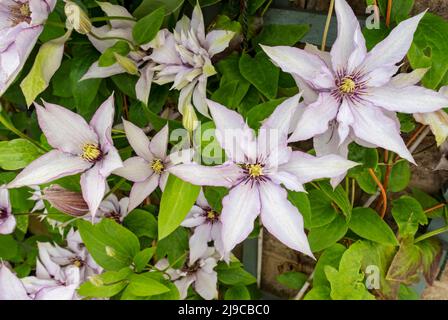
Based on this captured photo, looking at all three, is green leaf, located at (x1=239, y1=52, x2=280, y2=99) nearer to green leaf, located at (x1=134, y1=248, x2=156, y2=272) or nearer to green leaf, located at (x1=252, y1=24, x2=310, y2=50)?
green leaf, located at (x1=252, y1=24, x2=310, y2=50)

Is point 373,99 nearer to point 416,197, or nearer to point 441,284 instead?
point 416,197

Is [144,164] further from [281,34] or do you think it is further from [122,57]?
[281,34]

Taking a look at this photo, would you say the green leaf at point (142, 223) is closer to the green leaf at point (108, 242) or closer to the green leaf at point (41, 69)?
the green leaf at point (108, 242)

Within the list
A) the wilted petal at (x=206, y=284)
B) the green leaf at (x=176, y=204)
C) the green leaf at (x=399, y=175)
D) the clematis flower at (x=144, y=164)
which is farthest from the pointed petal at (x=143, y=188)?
the green leaf at (x=399, y=175)

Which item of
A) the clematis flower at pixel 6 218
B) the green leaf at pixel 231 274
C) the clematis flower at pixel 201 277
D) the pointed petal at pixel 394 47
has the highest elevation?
the pointed petal at pixel 394 47
